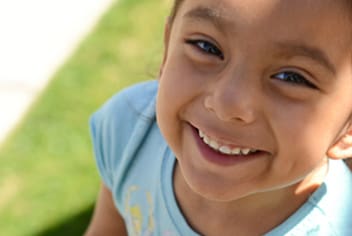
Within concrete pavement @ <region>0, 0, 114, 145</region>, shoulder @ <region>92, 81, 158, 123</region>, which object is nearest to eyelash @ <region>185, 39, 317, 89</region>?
shoulder @ <region>92, 81, 158, 123</region>

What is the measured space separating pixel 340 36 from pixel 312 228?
431 mm

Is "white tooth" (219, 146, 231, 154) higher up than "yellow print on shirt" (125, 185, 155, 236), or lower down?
higher up

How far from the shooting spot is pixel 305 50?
116 cm

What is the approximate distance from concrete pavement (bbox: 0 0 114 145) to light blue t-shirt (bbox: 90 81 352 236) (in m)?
1.18

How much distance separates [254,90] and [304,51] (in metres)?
0.10

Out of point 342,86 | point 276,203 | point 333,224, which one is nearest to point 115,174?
point 276,203

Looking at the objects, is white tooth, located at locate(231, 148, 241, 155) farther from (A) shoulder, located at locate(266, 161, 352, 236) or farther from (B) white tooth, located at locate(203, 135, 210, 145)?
(A) shoulder, located at locate(266, 161, 352, 236)

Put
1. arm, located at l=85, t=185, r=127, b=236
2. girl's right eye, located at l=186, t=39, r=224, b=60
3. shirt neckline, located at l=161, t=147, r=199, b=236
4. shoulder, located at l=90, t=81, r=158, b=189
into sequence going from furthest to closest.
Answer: arm, located at l=85, t=185, r=127, b=236
shoulder, located at l=90, t=81, r=158, b=189
shirt neckline, located at l=161, t=147, r=199, b=236
girl's right eye, located at l=186, t=39, r=224, b=60

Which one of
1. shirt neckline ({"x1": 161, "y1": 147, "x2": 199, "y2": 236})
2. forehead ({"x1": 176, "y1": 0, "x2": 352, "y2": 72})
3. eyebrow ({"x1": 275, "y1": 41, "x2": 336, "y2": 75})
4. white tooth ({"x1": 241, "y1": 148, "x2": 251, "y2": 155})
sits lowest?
shirt neckline ({"x1": 161, "y1": 147, "x2": 199, "y2": 236})

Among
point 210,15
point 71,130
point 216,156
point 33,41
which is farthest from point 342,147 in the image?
point 33,41

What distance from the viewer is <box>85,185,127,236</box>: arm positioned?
1.85 m

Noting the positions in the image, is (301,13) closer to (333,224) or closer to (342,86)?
(342,86)

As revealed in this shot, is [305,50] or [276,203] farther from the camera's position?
[276,203]

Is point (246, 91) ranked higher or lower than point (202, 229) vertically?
higher
